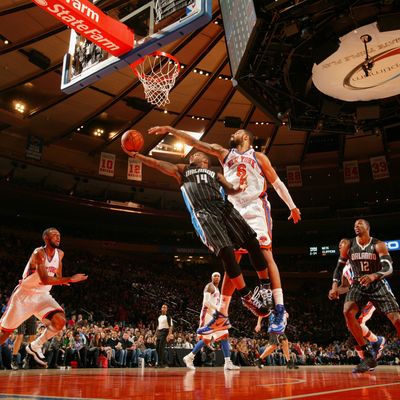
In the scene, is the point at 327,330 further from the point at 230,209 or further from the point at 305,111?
the point at 230,209

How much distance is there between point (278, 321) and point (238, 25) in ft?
20.0

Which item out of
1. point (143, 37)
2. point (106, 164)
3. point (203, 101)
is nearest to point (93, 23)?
point (143, 37)

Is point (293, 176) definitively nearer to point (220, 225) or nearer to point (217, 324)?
point (217, 324)

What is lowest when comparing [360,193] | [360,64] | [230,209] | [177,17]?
[230,209]

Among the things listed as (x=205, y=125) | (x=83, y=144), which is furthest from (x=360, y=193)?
(x=83, y=144)

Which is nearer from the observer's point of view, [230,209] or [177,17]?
[230,209]

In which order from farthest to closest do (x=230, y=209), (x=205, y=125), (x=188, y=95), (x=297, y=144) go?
(x=297, y=144)
(x=205, y=125)
(x=188, y=95)
(x=230, y=209)

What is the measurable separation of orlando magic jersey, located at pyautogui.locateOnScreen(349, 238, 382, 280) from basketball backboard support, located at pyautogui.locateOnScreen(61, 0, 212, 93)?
400 cm

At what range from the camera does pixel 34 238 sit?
2475cm

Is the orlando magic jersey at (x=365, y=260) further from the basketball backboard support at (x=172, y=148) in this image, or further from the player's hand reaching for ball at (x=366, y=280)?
the basketball backboard support at (x=172, y=148)

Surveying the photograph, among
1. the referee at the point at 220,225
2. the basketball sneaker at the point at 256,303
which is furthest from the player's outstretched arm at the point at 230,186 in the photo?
the basketball sneaker at the point at 256,303

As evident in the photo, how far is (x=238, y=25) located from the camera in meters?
8.48

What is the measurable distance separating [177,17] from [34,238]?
20570 millimetres

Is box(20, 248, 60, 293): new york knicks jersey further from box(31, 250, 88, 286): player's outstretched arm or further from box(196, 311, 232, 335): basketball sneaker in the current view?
box(196, 311, 232, 335): basketball sneaker
